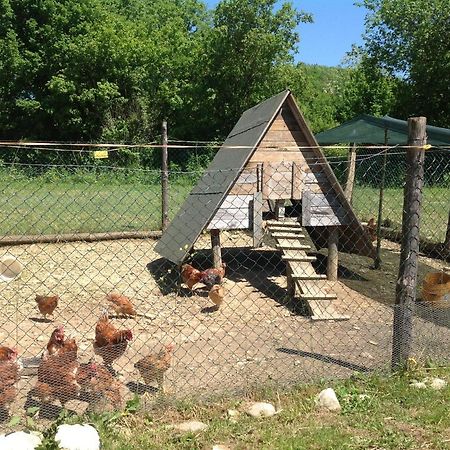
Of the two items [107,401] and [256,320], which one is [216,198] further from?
[107,401]

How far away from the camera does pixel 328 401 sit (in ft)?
11.1

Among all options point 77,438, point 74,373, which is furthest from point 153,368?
point 77,438

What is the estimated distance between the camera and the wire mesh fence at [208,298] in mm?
3527

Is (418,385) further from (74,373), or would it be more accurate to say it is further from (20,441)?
(20,441)

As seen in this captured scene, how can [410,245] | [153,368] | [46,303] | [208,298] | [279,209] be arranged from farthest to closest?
1. [279,209]
2. [208,298]
3. [46,303]
4. [410,245]
5. [153,368]

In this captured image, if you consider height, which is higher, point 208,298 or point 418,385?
point 418,385

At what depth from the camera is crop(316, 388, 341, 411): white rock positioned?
337 centimetres

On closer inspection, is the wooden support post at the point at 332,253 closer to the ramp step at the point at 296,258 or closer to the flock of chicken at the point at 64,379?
the ramp step at the point at 296,258

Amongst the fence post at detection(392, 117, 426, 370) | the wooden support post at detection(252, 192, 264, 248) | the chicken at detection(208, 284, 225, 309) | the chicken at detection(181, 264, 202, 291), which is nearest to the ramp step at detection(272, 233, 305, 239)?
the wooden support post at detection(252, 192, 264, 248)

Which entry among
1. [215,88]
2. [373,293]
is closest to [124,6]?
[215,88]

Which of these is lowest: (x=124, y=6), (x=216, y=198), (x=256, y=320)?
(x=256, y=320)

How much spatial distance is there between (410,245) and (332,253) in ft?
10.1

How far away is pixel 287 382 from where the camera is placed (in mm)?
3662

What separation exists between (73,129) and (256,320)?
57.0 ft
